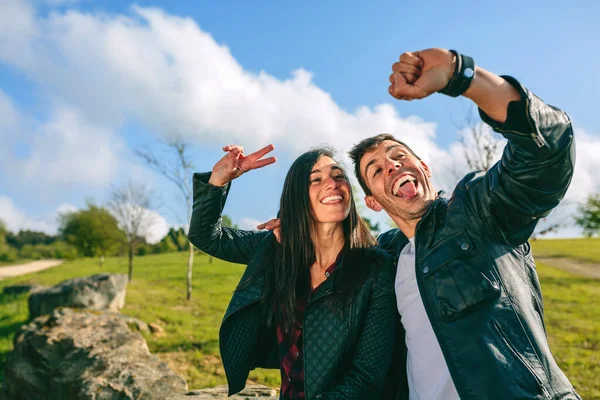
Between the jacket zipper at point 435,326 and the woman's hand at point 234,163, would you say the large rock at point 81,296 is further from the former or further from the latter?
the jacket zipper at point 435,326

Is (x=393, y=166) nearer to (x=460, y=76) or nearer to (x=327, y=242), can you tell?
(x=327, y=242)

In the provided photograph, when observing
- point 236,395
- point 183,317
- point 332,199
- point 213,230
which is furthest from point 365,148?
point 183,317

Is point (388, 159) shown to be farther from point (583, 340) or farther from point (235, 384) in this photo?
point (583, 340)

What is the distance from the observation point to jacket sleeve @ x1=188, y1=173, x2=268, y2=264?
3.89 meters

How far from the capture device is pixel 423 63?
6.75ft

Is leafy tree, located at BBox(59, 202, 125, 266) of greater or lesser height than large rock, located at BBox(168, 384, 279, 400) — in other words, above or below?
above

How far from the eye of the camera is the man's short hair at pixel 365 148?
3.28 meters

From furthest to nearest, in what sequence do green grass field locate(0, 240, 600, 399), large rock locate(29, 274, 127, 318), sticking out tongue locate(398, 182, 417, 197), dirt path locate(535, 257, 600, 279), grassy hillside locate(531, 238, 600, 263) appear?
1. grassy hillside locate(531, 238, 600, 263)
2. dirt path locate(535, 257, 600, 279)
3. large rock locate(29, 274, 127, 318)
4. green grass field locate(0, 240, 600, 399)
5. sticking out tongue locate(398, 182, 417, 197)

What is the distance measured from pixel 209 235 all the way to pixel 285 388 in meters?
1.43

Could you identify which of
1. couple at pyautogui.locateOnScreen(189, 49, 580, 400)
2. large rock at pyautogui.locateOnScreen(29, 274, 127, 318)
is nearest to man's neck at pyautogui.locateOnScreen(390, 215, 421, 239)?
couple at pyautogui.locateOnScreen(189, 49, 580, 400)

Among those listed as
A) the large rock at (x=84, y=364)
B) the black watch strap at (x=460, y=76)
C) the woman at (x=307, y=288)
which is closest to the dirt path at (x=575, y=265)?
the large rock at (x=84, y=364)

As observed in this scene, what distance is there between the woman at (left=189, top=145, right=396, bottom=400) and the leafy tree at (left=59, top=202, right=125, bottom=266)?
32.0 meters

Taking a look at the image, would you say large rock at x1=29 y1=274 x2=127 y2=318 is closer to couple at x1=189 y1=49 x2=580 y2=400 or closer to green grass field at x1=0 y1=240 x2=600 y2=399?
green grass field at x1=0 y1=240 x2=600 y2=399

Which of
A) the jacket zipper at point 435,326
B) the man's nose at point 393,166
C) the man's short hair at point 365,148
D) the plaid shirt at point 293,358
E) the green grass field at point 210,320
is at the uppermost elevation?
the man's short hair at point 365,148
